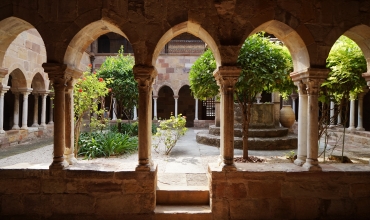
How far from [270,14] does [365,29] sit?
140cm

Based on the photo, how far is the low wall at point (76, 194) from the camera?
3.25 meters

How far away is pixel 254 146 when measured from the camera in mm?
6770

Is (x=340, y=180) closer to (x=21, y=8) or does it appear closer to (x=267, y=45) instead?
(x=267, y=45)

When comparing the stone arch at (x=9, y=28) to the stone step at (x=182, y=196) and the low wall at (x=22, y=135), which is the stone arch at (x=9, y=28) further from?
the low wall at (x=22, y=135)

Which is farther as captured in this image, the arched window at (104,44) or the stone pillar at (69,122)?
the arched window at (104,44)

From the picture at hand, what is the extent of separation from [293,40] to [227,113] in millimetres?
1387

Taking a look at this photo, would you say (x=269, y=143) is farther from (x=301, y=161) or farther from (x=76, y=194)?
(x=76, y=194)

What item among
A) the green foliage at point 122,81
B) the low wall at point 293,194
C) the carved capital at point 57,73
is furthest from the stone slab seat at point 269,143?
the carved capital at point 57,73

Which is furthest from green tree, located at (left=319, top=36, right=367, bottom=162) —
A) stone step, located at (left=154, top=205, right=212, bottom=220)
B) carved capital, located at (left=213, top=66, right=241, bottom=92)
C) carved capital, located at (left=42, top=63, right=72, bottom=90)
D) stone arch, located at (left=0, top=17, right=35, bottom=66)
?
stone arch, located at (left=0, top=17, right=35, bottom=66)

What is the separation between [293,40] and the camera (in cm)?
352

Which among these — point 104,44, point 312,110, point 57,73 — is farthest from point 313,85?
point 104,44

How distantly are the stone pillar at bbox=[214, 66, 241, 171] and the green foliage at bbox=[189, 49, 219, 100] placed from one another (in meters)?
1.69

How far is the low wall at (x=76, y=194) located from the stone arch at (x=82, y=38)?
1516mm

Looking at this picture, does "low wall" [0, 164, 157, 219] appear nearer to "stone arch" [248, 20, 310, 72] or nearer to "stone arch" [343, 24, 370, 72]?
"stone arch" [248, 20, 310, 72]
